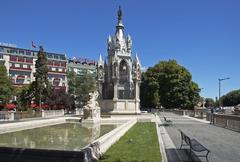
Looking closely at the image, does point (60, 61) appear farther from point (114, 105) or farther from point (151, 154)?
point (151, 154)

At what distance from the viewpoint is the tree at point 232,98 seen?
135663 millimetres

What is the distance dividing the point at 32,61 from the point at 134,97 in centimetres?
7513

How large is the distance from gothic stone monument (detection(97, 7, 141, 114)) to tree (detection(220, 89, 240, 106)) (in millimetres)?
102206

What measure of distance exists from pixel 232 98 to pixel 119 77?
10915 cm

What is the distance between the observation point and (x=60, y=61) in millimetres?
115938

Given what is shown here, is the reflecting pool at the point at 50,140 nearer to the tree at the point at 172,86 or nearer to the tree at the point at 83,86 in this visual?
the tree at the point at 172,86

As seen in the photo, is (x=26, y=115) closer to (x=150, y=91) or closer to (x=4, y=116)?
(x=4, y=116)

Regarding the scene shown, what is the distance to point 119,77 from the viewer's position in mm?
41938

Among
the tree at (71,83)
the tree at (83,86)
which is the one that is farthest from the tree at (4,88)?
the tree at (71,83)

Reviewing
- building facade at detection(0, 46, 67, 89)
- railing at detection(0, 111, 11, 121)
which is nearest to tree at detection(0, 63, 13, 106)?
railing at detection(0, 111, 11, 121)

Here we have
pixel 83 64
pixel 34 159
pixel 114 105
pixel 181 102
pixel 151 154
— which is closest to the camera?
Result: pixel 34 159

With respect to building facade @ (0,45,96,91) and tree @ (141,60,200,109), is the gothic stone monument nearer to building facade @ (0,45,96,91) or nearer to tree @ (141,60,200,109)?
tree @ (141,60,200,109)

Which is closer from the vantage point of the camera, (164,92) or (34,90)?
(34,90)

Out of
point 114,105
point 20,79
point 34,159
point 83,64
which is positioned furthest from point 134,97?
point 83,64
